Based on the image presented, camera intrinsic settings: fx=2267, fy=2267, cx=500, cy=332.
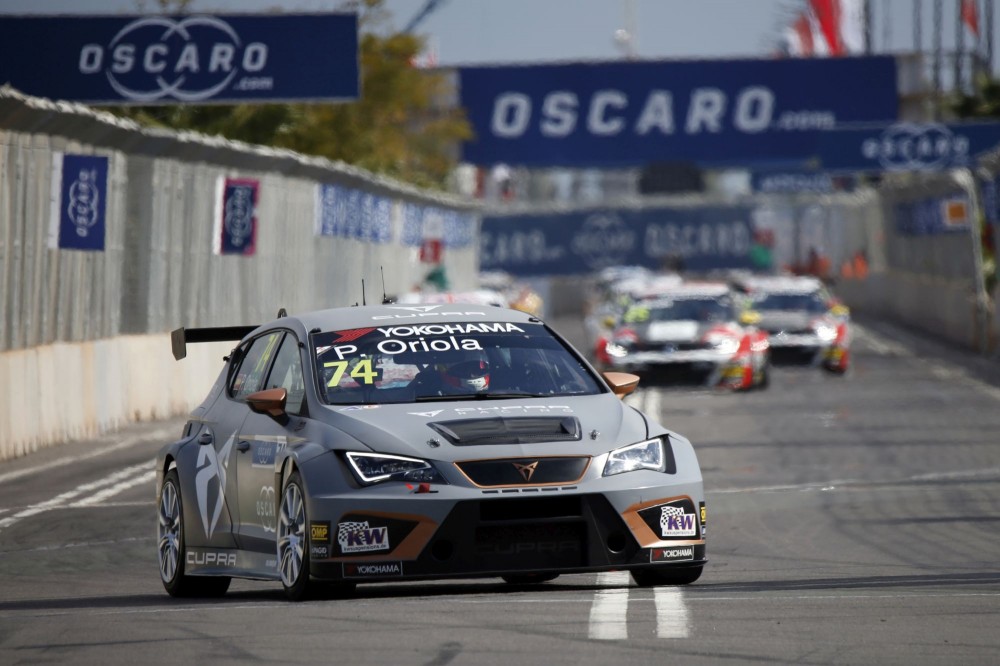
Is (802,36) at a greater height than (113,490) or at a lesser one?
greater

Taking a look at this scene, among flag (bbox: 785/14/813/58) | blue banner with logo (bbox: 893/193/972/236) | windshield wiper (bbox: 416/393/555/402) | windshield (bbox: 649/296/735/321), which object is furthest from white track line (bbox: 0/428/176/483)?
flag (bbox: 785/14/813/58)

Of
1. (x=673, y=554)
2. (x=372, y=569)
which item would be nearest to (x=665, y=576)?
(x=673, y=554)

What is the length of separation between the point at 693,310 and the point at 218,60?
24.2ft

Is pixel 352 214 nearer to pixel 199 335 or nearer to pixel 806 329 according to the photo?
pixel 806 329

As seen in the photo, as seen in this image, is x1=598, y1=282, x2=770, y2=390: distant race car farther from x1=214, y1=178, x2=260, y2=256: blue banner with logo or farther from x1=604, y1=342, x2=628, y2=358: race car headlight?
x1=214, y1=178, x2=260, y2=256: blue banner with logo

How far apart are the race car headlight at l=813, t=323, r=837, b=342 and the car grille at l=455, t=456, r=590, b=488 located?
25116 mm

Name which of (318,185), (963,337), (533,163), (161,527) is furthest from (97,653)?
(533,163)

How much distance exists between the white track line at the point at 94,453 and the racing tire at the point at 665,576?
9755mm

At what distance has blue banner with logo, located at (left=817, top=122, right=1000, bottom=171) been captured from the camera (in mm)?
53031

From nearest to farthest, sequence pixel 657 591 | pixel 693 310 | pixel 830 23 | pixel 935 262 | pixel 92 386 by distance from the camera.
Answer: pixel 657 591, pixel 92 386, pixel 693 310, pixel 935 262, pixel 830 23

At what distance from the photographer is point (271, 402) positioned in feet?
32.8

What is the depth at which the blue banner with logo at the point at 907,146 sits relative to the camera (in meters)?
53.0

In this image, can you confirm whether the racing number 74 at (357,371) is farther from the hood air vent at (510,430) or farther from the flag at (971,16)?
the flag at (971,16)

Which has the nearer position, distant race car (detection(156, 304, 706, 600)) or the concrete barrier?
distant race car (detection(156, 304, 706, 600))
